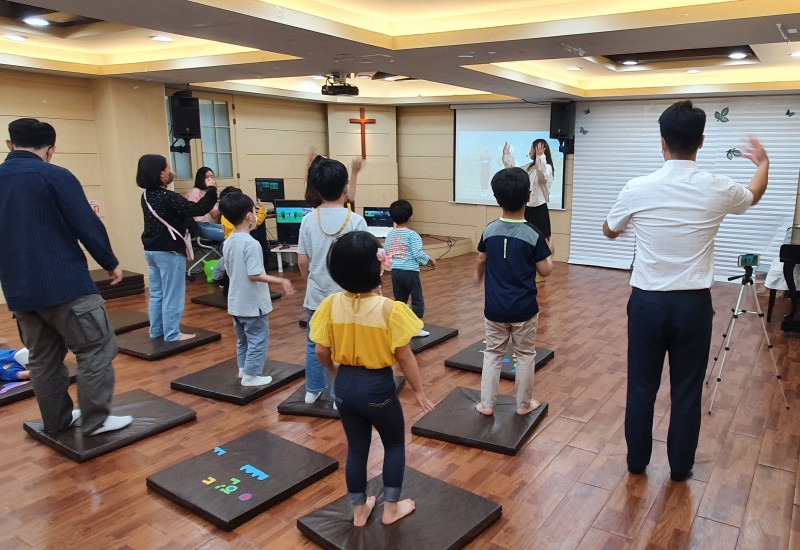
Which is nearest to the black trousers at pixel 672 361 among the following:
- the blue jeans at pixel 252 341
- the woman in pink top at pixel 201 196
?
the blue jeans at pixel 252 341

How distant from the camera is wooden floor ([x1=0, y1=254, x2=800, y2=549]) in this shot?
7.89ft

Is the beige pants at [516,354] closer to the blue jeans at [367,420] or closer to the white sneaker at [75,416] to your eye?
the blue jeans at [367,420]

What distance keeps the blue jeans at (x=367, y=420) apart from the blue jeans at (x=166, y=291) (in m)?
2.74

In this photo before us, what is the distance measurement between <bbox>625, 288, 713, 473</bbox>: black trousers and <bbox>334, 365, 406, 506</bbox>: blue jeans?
1.16 meters

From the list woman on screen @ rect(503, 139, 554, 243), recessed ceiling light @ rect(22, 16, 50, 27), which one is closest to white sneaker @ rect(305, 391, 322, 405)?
woman on screen @ rect(503, 139, 554, 243)

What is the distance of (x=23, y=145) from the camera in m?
2.82

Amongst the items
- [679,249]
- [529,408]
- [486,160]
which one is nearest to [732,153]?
[486,160]

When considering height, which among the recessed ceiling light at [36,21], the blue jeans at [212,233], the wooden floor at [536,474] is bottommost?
the wooden floor at [536,474]

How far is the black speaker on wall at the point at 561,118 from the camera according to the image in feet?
26.7

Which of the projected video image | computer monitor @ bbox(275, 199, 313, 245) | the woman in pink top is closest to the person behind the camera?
the woman in pink top

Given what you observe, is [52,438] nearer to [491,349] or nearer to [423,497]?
[423,497]

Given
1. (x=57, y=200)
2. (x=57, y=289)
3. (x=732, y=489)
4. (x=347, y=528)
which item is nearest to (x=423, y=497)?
(x=347, y=528)

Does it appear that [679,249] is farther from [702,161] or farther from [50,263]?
[702,161]

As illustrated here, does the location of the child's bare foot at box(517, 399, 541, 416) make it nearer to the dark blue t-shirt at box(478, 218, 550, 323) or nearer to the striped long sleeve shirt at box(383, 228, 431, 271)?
the dark blue t-shirt at box(478, 218, 550, 323)
